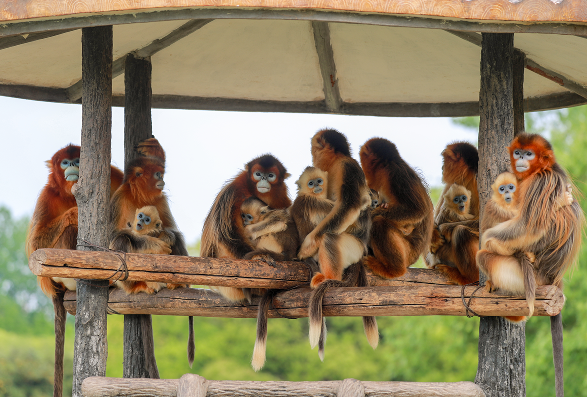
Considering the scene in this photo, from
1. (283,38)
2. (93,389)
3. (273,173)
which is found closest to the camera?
(93,389)

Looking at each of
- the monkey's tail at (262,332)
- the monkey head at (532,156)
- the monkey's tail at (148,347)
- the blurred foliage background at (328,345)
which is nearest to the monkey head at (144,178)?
the monkey's tail at (148,347)

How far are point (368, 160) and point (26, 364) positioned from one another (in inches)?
657

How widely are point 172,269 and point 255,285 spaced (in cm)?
64

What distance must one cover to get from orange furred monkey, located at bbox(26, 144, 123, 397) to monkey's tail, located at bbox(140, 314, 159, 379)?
2.22 ft

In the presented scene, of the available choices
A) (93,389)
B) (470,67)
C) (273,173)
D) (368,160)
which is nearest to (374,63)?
(470,67)

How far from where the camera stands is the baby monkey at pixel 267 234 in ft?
16.4

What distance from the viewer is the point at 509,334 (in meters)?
4.59

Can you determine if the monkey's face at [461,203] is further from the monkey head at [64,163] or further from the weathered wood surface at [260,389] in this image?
the monkey head at [64,163]

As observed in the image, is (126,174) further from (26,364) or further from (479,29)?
(26,364)

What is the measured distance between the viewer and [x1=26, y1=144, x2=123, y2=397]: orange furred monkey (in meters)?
5.45

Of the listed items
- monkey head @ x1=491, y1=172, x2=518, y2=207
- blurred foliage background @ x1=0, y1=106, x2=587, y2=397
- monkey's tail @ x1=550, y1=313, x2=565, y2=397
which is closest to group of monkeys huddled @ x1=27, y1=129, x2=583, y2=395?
monkey head @ x1=491, y1=172, x2=518, y2=207

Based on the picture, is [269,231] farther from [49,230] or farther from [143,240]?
[49,230]

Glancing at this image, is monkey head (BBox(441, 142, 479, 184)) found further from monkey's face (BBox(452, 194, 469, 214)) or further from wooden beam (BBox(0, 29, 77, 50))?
wooden beam (BBox(0, 29, 77, 50))

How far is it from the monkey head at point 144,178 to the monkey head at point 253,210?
825 millimetres
